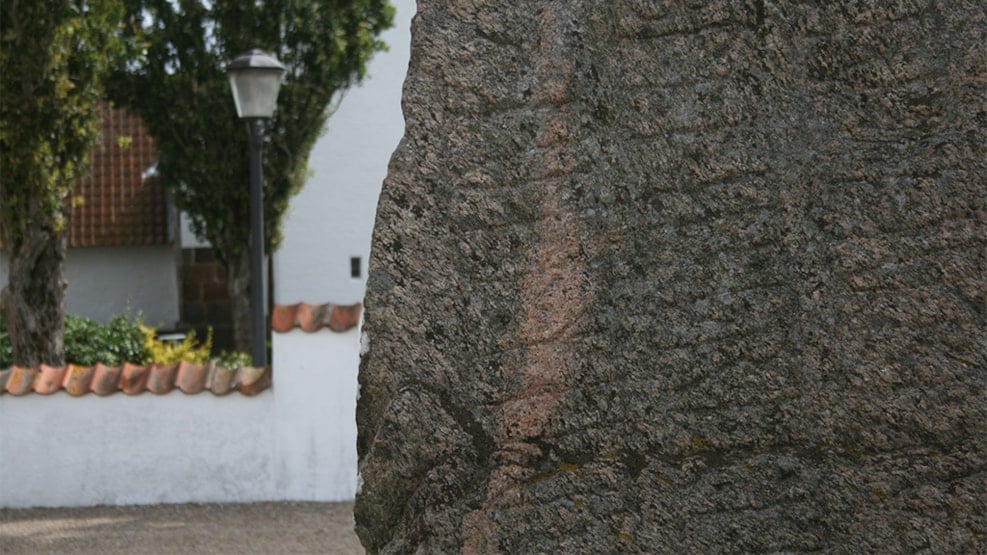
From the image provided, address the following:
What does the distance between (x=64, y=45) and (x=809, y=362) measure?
8.76m

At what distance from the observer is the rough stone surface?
2.33m

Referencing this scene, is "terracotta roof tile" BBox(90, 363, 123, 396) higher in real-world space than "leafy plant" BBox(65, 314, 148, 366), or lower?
higher

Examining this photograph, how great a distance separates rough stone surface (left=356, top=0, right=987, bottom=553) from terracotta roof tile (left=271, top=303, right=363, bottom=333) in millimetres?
4978

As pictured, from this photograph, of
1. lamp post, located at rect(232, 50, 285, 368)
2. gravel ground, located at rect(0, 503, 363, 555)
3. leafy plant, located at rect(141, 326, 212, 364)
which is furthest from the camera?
leafy plant, located at rect(141, 326, 212, 364)

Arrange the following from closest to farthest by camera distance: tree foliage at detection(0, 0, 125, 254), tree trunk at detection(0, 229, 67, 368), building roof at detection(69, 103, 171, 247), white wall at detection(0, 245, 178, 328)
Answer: tree foliage at detection(0, 0, 125, 254) → tree trunk at detection(0, 229, 67, 368) → building roof at detection(69, 103, 171, 247) → white wall at detection(0, 245, 178, 328)

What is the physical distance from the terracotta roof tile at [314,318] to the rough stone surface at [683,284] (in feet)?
16.3

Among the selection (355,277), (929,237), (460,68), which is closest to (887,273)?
(929,237)

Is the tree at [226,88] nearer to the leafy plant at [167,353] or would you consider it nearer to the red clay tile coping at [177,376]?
the leafy plant at [167,353]

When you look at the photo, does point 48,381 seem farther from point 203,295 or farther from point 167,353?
point 203,295

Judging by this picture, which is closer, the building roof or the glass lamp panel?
the glass lamp panel

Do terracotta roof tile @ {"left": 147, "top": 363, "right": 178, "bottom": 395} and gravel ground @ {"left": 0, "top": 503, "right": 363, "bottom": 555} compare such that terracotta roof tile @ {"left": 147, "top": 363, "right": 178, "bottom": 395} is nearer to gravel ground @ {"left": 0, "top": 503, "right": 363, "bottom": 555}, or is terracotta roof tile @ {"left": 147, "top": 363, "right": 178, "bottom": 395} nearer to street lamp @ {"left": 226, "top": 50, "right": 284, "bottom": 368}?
gravel ground @ {"left": 0, "top": 503, "right": 363, "bottom": 555}

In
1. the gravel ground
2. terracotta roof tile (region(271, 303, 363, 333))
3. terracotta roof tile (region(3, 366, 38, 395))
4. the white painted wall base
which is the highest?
terracotta roof tile (region(271, 303, 363, 333))

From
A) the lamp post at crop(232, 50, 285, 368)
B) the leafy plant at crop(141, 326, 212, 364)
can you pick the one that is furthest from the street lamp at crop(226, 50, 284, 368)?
the leafy plant at crop(141, 326, 212, 364)

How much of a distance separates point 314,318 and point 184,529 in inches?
54.5
